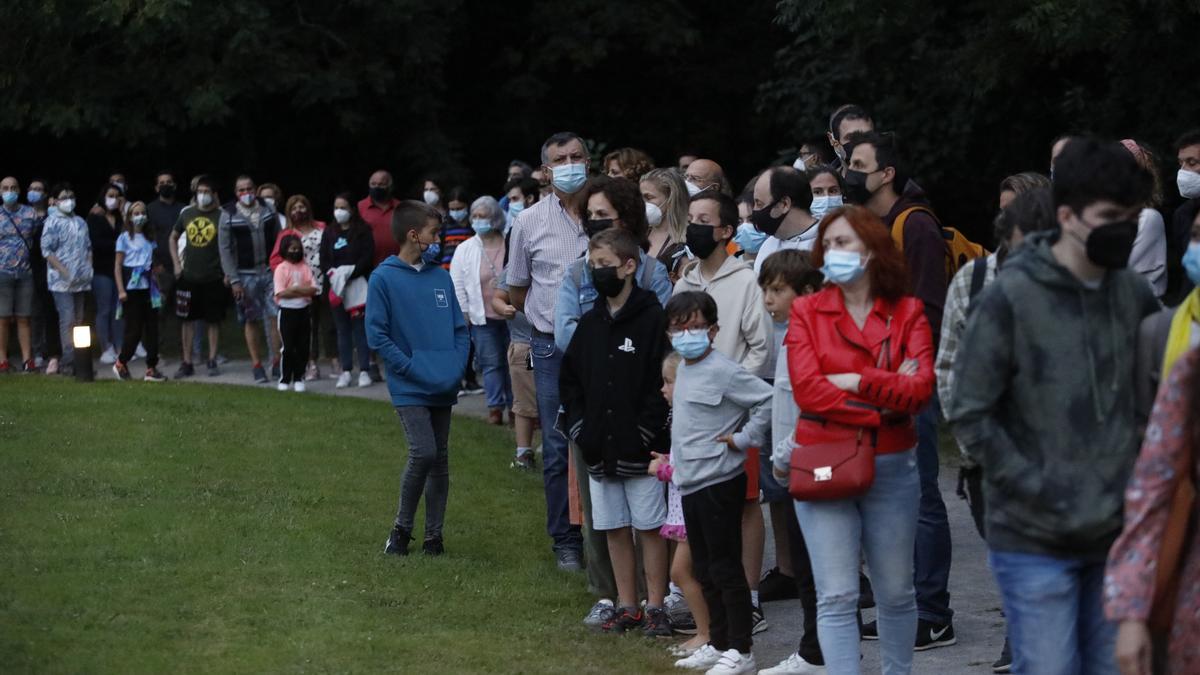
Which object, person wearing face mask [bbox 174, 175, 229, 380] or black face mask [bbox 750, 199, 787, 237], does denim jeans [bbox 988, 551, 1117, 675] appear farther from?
person wearing face mask [bbox 174, 175, 229, 380]

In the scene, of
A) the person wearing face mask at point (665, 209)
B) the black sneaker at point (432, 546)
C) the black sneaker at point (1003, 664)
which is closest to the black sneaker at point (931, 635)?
the black sneaker at point (1003, 664)

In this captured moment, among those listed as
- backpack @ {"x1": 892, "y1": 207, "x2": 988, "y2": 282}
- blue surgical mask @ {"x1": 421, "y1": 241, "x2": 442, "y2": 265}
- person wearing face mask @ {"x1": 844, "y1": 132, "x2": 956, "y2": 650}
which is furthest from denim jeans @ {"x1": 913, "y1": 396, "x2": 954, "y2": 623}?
blue surgical mask @ {"x1": 421, "y1": 241, "x2": 442, "y2": 265}

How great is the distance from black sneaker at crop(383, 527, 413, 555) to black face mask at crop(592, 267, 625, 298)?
2.54 metres

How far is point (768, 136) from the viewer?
28.9 metres

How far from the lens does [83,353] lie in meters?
18.3

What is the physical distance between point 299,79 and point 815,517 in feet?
67.6

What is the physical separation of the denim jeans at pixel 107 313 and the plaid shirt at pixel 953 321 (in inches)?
586

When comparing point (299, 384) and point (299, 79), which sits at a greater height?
point (299, 79)

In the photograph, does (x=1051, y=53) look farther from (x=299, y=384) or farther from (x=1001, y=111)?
(x=299, y=384)

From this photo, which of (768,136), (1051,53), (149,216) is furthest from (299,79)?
(1051,53)

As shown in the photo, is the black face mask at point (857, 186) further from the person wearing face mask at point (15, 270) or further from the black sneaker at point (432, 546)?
the person wearing face mask at point (15, 270)

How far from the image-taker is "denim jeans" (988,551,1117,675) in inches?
194

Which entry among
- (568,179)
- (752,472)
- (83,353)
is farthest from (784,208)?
(83,353)

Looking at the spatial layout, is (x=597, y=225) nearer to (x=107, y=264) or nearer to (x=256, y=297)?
(x=256, y=297)
